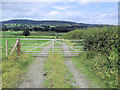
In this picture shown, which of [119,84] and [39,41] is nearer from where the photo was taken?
[119,84]

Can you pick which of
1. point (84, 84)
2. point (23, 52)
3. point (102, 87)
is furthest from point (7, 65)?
point (102, 87)

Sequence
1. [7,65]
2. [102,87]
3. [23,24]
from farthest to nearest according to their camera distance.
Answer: [23,24]
[7,65]
[102,87]

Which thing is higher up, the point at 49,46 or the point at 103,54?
the point at 49,46

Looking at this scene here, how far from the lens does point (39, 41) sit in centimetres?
A: 1026

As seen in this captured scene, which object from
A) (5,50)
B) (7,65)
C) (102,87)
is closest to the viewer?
(102,87)

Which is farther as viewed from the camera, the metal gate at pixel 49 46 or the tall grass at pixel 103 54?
the metal gate at pixel 49 46

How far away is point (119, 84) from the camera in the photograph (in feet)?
15.9

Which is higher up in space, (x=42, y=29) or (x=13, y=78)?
(x=42, y=29)

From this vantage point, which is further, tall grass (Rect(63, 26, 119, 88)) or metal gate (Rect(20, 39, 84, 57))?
metal gate (Rect(20, 39, 84, 57))

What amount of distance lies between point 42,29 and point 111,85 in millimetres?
4437

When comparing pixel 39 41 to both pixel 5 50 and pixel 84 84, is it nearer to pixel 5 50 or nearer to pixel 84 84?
Answer: pixel 5 50

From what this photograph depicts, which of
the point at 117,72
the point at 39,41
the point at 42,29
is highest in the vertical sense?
the point at 42,29

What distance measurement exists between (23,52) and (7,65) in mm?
3264

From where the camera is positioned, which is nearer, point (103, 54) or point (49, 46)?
point (103, 54)
